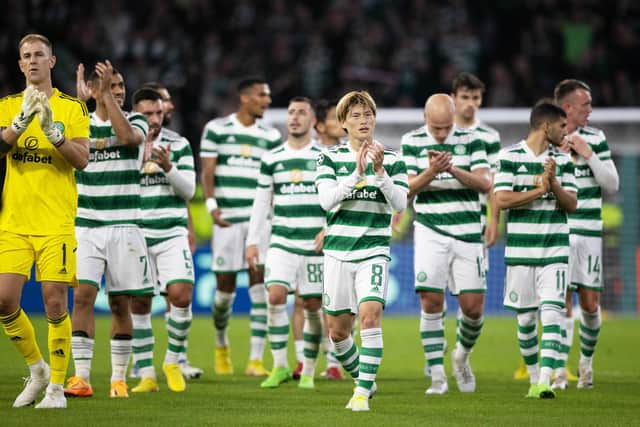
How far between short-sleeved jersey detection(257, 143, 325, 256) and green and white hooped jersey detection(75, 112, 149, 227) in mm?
1778

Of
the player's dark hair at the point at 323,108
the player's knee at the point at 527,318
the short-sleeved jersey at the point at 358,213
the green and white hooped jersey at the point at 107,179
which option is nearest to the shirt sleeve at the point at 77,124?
the green and white hooped jersey at the point at 107,179

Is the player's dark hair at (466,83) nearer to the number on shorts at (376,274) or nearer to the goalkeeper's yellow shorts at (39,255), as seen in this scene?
the number on shorts at (376,274)

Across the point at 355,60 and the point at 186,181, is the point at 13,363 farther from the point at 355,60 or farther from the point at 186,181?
the point at 355,60

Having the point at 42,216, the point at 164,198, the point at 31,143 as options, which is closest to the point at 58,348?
the point at 42,216

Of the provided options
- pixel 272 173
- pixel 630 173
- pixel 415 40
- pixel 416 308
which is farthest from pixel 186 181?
pixel 415 40

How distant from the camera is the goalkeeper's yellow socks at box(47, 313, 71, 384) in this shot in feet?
26.1

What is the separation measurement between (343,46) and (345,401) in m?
14.1

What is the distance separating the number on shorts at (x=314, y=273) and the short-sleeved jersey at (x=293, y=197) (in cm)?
11

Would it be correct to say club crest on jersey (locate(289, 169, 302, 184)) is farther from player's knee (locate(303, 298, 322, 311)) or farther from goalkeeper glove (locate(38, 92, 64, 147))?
goalkeeper glove (locate(38, 92, 64, 147))

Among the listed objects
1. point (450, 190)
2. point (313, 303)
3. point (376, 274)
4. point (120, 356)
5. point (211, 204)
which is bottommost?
point (120, 356)

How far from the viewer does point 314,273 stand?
404 inches

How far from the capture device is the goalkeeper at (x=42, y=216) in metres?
7.89

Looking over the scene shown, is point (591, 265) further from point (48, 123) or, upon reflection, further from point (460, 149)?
point (48, 123)

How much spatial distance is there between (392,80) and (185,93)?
12.6ft
